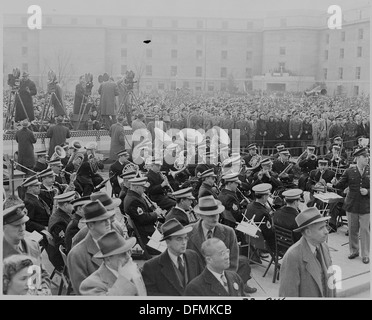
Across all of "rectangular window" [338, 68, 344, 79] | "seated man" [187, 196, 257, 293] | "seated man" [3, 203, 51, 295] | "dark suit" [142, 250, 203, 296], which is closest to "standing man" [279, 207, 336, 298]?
"seated man" [187, 196, 257, 293]

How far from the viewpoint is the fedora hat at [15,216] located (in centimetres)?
554

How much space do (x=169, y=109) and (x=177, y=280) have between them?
2.34 m

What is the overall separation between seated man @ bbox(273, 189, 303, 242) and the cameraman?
3.03 meters

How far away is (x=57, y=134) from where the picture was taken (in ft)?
21.9

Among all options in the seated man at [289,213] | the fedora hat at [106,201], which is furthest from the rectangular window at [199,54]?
the fedora hat at [106,201]

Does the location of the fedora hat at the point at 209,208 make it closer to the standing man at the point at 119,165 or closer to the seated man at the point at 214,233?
the seated man at the point at 214,233

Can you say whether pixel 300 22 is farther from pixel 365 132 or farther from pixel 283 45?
pixel 365 132

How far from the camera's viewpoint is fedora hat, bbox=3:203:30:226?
18.2ft

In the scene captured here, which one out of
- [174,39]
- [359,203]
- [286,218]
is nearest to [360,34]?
[359,203]

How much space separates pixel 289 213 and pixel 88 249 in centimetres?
221

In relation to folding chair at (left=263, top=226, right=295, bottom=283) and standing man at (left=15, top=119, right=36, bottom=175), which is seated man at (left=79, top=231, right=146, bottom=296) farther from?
standing man at (left=15, top=119, right=36, bottom=175)

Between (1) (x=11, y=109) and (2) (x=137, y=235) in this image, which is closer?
(2) (x=137, y=235)

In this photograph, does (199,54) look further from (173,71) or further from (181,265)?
(181,265)

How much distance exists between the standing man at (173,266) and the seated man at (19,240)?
43.2 inches
